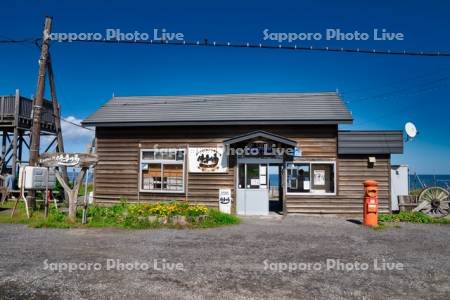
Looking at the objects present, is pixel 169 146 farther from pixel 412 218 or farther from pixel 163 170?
pixel 412 218

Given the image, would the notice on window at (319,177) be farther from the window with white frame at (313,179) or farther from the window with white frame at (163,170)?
the window with white frame at (163,170)

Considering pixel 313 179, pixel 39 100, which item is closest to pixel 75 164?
pixel 39 100

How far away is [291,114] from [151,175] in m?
6.59

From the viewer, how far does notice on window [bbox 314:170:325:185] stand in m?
14.6

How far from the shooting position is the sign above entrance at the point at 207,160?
14.9 metres

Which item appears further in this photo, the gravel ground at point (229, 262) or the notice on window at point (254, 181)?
the notice on window at point (254, 181)

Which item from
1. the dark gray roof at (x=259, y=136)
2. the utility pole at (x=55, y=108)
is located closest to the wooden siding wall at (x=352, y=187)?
the dark gray roof at (x=259, y=136)

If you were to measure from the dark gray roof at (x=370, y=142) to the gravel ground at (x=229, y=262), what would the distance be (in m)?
3.91

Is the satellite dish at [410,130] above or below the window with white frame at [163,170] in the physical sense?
above

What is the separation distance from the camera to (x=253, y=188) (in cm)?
1466

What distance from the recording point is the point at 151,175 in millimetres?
15609

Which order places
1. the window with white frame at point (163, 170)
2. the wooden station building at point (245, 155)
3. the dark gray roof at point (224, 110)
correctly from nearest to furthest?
the wooden station building at point (245, 155) < the dark gray roof at point (224, 110) < the window with white frame at point (163, 170)

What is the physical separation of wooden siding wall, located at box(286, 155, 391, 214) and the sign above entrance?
375 cm

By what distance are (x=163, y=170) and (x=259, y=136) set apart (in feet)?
14.6
